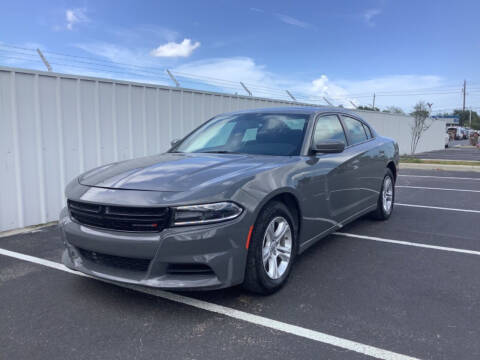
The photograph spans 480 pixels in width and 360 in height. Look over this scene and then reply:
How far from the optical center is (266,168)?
10.8 feet

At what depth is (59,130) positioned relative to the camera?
6.23m

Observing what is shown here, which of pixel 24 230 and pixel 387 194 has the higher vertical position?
pixel 387 194

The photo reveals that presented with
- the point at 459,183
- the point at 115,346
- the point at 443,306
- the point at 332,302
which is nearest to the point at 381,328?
the point at 332,302

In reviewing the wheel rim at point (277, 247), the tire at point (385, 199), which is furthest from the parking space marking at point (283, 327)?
the tire at point (385, 199)

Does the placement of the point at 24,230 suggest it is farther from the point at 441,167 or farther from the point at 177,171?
the point at 441,167

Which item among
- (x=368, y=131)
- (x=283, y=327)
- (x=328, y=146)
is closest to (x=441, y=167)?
(x=368, y=131)

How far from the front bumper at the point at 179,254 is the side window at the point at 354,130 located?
2661mm

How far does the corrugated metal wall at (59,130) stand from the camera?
225 inches

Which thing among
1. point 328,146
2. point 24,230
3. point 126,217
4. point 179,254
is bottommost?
point 24,230

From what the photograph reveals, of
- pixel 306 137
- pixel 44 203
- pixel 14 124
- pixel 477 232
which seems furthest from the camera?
pixel 44 203

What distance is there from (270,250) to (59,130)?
4.53 meters

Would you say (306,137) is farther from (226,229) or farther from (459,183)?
(459,183)

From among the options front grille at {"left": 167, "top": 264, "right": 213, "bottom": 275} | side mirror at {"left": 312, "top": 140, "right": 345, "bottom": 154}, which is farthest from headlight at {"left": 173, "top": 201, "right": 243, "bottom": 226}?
side mirror at {"left": 312, "top": 140, "right": 345, "bottom": 154}

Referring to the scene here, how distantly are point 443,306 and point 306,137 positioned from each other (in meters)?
1.91
